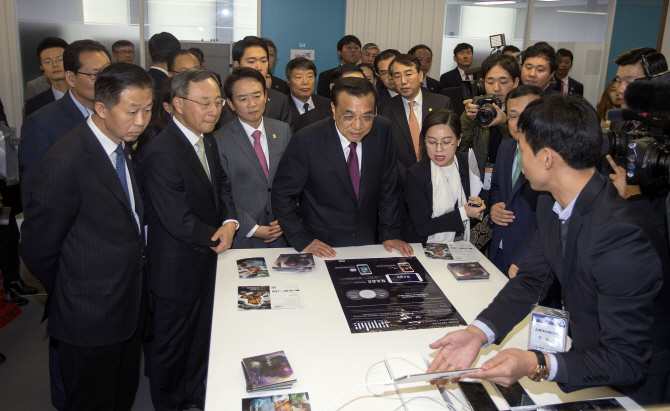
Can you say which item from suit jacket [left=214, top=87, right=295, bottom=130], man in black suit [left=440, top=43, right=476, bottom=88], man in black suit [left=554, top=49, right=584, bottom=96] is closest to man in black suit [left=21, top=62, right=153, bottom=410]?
suit jacket [left=214, top=87, right=295, bottom=130]

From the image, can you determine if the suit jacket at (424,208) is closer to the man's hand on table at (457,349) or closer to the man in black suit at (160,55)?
the man's hand on table at (457,349)

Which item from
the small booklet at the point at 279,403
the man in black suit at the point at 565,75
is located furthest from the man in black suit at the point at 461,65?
the small booklet at the point at 279,403

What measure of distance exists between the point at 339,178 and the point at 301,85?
188 cm

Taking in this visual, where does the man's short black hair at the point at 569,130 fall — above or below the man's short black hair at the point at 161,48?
below

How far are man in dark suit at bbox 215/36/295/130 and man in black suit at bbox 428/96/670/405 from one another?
253 cm

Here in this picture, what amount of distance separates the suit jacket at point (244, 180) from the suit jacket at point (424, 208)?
0.88m

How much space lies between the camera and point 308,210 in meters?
2.76

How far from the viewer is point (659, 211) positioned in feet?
8.66

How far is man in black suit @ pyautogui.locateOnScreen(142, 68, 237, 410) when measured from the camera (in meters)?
2.26

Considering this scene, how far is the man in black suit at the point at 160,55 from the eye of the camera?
4.57 m

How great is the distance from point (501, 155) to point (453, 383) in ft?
5.97

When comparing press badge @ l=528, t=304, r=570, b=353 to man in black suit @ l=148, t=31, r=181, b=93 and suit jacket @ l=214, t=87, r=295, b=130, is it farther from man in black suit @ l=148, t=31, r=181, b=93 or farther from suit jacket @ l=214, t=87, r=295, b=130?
man in black suit @ l=148, t=31, r=181, b=93

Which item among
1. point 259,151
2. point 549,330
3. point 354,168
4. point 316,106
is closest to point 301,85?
point 316,106

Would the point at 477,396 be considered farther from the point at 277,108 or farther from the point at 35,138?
the point at 277,108
